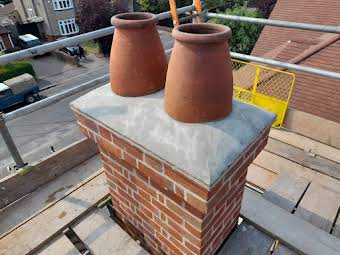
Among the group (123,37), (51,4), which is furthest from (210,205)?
(51,4)

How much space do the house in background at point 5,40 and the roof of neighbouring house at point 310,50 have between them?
24479 mm

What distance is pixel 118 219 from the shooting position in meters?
2.37

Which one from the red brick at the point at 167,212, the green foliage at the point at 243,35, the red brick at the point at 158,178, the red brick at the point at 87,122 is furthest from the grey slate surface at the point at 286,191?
the green foliage at the point at 243,35

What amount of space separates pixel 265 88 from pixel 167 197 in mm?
6377

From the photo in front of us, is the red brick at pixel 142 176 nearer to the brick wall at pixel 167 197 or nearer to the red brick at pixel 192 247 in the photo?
the brick wall at pixel 167 197

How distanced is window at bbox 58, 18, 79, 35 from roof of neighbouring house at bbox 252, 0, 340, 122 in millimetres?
24392

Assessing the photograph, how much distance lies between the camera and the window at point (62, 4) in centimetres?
2902

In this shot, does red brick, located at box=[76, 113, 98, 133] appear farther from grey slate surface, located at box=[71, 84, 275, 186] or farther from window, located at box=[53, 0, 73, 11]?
window, located at box=[53, 0, 73, 11]

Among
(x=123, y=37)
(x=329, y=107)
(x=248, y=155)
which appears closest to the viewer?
(x=248, y=155)

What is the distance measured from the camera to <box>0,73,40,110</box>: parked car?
17.3 m

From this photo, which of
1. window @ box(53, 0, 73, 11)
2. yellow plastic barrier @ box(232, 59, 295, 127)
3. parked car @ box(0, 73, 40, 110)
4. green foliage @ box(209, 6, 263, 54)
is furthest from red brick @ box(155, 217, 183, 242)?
window @ box(53, 0, 73, 11)

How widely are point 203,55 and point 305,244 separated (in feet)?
5.21

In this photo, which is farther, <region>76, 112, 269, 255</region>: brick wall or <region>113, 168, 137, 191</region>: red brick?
<region>113, 168, 137, 191</region>: red brick

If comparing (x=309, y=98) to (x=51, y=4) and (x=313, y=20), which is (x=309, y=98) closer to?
(x=313, y=20)
